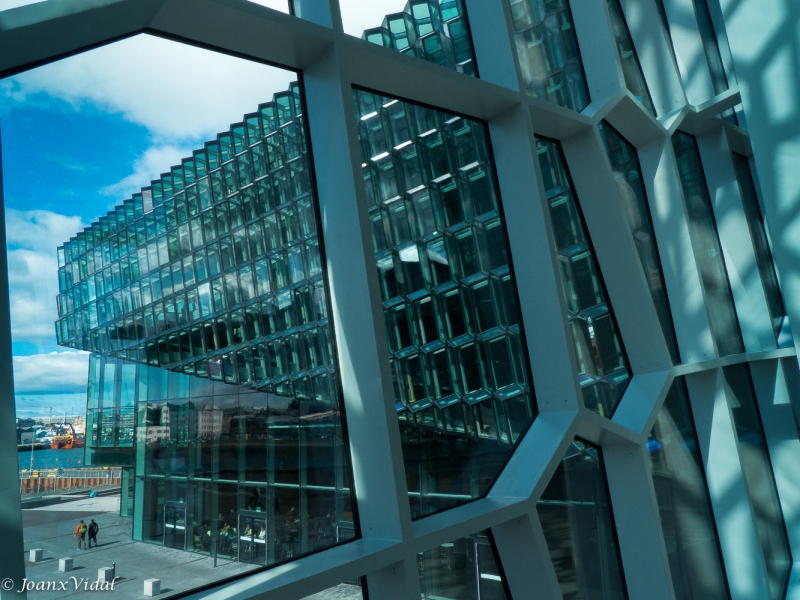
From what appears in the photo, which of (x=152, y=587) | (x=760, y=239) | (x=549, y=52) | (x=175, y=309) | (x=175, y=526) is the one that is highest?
(x=549, y=52)

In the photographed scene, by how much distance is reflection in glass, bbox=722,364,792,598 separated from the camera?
14.6ft

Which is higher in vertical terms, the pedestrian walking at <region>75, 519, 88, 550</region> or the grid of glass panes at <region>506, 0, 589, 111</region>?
the grid of glass panes at <region>506, 0, 589, 111</region>

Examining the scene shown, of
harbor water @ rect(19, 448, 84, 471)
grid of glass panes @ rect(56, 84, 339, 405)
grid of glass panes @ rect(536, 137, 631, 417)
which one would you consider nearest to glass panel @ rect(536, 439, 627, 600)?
grid of glass panes @ rect(536, 137, 631, 417)

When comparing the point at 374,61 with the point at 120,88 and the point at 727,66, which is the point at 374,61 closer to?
the point at 120,88

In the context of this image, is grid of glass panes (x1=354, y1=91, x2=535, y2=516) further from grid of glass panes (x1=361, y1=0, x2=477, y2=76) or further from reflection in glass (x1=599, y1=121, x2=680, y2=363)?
reflection in glass (x1=599, y1=121, x2=680, y2=363)

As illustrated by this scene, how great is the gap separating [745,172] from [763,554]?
321 centimetres

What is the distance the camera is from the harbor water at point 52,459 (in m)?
1.58

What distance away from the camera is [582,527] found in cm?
330

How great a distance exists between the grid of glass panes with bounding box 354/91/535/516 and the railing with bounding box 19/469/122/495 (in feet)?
3.90

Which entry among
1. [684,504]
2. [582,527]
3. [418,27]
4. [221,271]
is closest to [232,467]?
[221,271]

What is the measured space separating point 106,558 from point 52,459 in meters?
0.31

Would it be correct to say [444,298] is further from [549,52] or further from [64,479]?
[549,52]

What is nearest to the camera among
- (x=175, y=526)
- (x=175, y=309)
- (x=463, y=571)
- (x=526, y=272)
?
(x=175, y=526)

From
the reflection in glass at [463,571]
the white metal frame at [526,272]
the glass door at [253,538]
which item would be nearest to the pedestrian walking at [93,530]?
the white metal frame at [526,272]
